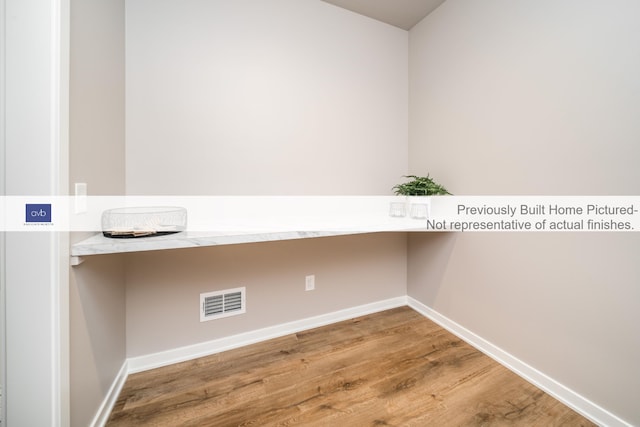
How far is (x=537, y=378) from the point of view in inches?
52.7

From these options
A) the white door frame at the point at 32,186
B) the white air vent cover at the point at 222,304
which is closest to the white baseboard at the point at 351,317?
the white air vent cover at the point at 222,304

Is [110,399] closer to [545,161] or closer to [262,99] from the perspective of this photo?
[262,99]

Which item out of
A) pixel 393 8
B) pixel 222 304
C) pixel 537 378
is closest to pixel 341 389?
pixel 222 304

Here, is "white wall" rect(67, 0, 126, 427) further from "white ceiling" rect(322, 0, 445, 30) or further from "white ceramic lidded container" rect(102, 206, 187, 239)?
"white ceiling" rect(322, 0, 445, 30)

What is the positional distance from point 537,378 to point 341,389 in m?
1.07

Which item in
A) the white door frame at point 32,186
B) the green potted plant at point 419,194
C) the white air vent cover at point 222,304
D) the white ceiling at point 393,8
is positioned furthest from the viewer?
the white ceiling at point 393,8

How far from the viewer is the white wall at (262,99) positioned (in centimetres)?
138

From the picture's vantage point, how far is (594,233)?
3.78 feet

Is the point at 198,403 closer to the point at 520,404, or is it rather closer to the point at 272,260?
the point at 272,260

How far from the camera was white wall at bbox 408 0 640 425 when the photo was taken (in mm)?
1048
